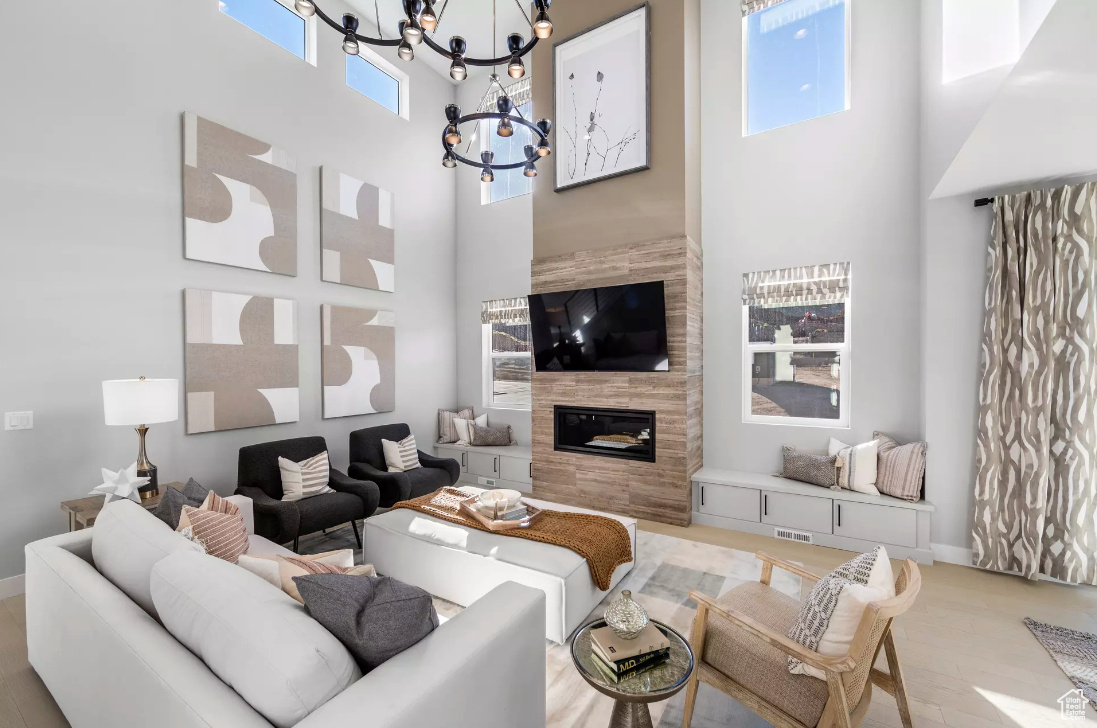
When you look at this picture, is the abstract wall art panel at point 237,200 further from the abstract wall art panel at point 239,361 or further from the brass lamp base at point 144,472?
the brass lamp base at point 144,472

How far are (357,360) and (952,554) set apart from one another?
517 centimetres

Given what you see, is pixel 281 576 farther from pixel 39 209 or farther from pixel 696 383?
pixel 696 383

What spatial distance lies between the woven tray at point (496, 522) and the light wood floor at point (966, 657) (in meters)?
1.79

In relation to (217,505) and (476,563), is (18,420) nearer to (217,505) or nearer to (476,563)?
(217,505)

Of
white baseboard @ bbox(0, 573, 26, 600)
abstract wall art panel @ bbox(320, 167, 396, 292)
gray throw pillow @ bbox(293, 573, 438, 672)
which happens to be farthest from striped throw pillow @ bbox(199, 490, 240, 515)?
abstract wall art panel @ bbox(320, 167, 396, 292)

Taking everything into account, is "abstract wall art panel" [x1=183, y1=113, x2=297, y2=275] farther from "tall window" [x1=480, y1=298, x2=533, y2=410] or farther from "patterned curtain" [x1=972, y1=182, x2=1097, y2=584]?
"patterned curtain" [x1=972, y1=182, x2=1097, y2=584]

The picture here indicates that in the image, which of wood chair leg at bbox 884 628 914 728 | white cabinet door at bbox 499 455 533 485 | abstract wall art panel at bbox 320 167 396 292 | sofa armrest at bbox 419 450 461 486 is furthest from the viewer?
white cabinet door at bbox 499 455 533 485

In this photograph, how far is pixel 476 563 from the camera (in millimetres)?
2547

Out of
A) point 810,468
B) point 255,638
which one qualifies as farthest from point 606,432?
point 255,638

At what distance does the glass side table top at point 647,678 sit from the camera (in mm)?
1343

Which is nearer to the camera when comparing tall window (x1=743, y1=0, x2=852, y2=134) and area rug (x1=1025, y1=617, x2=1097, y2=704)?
area rug (x1=1025, y1=617, x2=1097, y2=704)

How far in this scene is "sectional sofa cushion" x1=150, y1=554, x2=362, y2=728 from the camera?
1003 mm

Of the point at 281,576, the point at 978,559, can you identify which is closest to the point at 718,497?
the point at 978,559

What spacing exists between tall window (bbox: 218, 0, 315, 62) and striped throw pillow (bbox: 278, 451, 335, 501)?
3641mm
